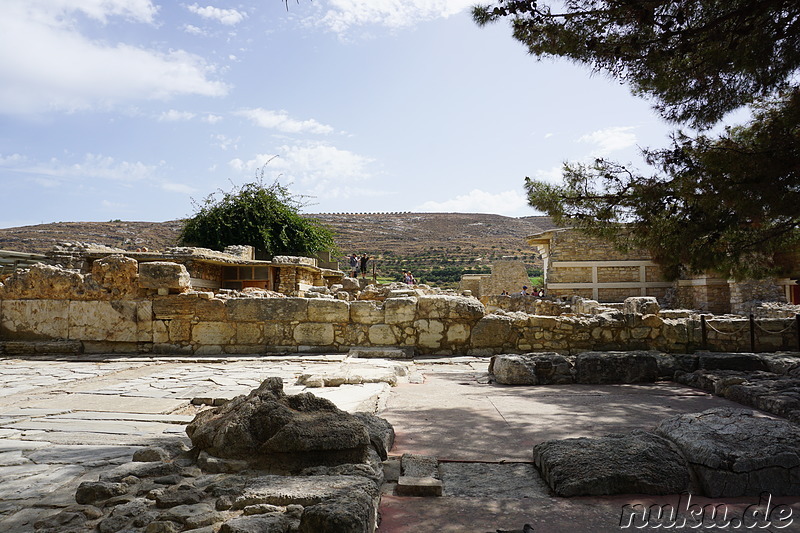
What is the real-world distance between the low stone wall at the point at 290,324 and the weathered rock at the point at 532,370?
233cm

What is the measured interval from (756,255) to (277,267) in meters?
15.9

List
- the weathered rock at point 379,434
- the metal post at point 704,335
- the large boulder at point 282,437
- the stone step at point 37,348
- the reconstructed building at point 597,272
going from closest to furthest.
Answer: the large boulder at point 282,437, the weathered rock at point 379,434, the metal post at point 704,335, the stone step at point 37,348, the reconstructed building at point 597,272

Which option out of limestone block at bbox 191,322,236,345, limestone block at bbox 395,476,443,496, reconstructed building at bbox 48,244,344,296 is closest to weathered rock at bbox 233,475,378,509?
limestone block at bbox 395,476,443,496

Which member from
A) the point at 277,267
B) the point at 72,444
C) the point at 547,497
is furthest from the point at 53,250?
the point at 547,497

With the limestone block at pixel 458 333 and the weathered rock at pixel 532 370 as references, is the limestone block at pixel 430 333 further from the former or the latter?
the weathered rock at pixel 532 370

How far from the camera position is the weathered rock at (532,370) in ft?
21.2

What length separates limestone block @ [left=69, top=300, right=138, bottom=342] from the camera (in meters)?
9.56

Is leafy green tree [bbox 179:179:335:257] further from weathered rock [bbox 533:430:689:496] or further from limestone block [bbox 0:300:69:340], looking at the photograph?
weathered rock [bbox 533:430:689:496]

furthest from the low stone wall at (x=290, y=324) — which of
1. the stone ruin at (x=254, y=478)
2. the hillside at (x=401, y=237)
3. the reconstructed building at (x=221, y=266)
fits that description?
the hillside at (x=401, y=237)

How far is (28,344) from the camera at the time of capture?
30.7ft

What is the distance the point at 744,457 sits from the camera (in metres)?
2.82

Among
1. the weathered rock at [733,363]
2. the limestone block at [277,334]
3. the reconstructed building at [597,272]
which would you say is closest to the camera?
the weathered rock at [733,363]

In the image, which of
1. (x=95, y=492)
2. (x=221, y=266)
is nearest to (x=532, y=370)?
(x=95, y=492)

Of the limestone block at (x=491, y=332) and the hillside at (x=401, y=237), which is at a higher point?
the hillside at (x=401, y=237)
